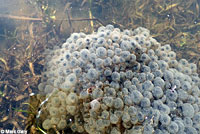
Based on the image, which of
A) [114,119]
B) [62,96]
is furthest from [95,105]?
[62,96]

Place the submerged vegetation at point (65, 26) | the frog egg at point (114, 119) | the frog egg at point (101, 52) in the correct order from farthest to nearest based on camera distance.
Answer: the submerged vegetation at point (65, 26) → the frog egg at point (101, 52) → the frog egg at point (114, 119)

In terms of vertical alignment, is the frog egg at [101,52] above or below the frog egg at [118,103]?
above

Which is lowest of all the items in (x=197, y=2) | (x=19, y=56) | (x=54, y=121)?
(x=54, y=121)

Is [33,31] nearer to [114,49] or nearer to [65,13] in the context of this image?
[65,13]

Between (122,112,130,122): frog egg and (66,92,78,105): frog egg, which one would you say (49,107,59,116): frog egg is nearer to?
(66,92,78,105): frog egg

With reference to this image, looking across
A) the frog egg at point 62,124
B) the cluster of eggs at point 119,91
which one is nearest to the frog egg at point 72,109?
the cluster of eggs at point 119,91

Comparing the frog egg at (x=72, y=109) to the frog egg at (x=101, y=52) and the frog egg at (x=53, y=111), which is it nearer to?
the frog egg at (x=53, y=111)

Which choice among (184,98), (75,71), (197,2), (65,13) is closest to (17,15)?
(65,13)

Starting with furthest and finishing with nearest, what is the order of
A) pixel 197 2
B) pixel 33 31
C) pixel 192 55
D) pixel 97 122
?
pixel 197 2 < pixel 33 31 < pixel 192 55 < pixel 97 122
